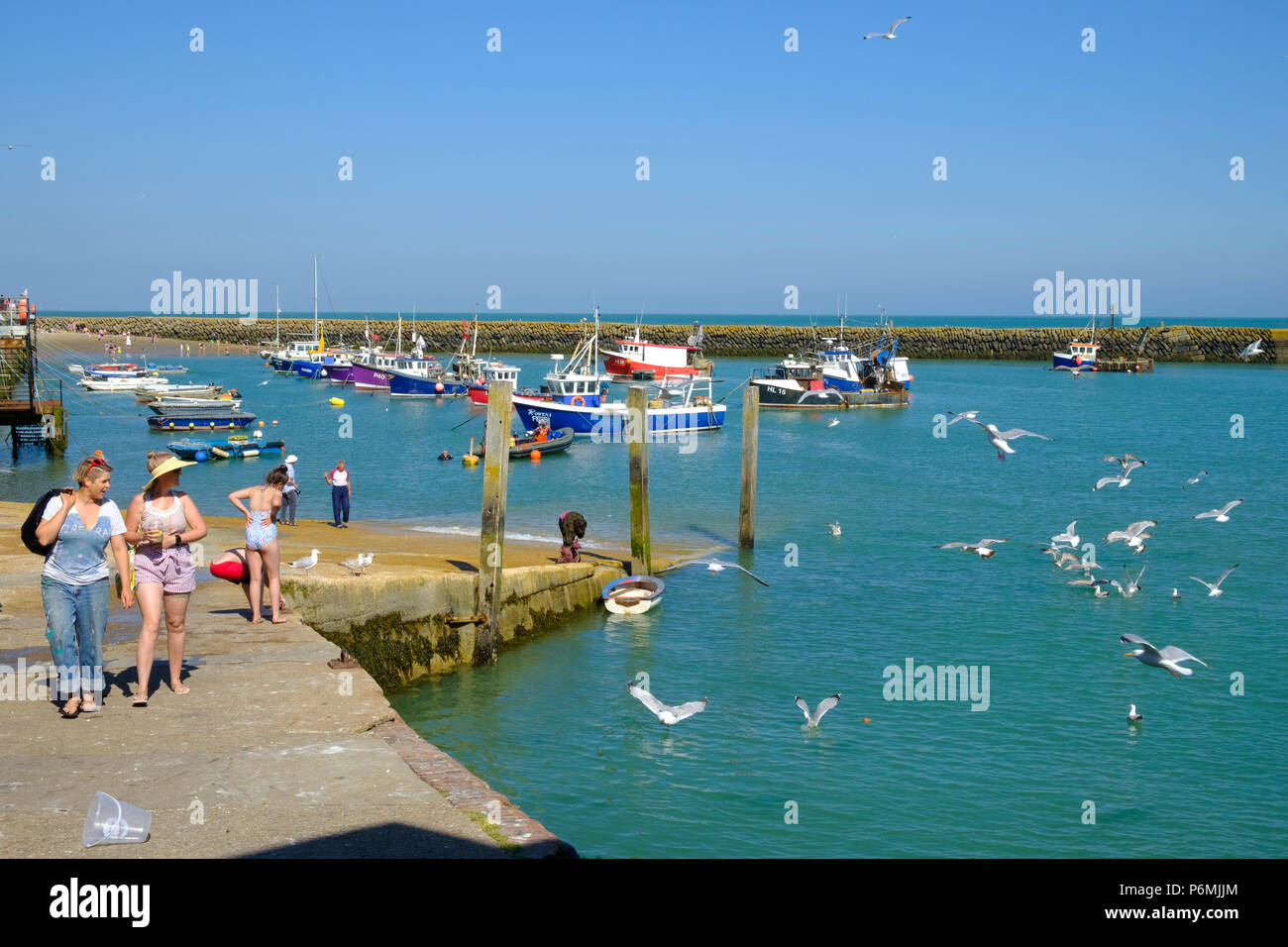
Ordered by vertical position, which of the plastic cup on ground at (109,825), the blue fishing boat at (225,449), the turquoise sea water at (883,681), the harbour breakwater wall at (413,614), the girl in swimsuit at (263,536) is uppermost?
the girl in swimsuit at (263,536)

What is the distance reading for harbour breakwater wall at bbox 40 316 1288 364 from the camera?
117 metres

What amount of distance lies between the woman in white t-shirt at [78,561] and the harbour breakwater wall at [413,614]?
13.5ft

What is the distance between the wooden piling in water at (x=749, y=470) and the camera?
891 inches

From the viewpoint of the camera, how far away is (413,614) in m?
13.6

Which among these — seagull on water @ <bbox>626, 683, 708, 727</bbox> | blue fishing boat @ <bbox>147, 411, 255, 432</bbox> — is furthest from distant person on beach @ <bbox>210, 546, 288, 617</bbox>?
blue fishing boat @ <bbox>147, 411, 255, 432</bbox>

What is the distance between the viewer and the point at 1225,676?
51.3 feet

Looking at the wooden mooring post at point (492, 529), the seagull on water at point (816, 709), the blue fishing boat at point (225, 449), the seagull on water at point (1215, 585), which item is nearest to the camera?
the seagull on water at point (816, 709)

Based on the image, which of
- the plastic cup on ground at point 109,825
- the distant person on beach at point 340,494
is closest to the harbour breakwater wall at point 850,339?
the distant person on beach at point 340,494

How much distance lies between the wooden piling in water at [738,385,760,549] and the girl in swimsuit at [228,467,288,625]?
12.8 m

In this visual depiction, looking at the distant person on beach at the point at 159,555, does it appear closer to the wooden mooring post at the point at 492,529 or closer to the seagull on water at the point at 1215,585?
the wooden mooring post at the point at 492,529
